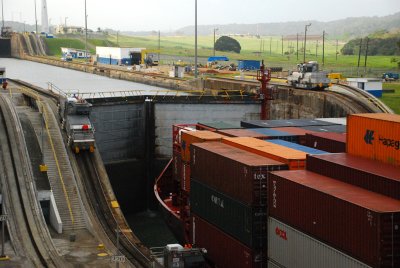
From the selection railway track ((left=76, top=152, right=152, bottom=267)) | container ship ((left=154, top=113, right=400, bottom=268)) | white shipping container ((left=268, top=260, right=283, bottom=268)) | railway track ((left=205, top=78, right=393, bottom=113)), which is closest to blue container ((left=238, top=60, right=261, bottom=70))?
railway track ((left=205, top=78, right=393, bottom=113))

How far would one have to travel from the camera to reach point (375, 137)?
35344 millimetres

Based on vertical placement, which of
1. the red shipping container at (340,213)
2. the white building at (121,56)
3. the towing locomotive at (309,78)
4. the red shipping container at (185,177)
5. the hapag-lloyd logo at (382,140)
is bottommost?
the red shipping container at (185,177)

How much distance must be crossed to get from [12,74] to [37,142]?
7920 cm

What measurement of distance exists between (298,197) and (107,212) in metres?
26.8

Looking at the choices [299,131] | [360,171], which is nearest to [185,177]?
[299,131]

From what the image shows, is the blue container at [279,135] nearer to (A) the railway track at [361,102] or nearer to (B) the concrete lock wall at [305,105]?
(B) the concrete lock wall at [305,105]

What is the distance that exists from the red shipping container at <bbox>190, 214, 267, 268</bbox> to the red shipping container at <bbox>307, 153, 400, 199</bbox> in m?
5.79

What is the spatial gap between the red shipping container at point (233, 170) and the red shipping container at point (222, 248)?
8.90ft

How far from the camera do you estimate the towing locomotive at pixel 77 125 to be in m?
61.9

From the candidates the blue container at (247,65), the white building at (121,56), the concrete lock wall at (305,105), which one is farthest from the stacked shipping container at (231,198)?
the white building at (121,56)

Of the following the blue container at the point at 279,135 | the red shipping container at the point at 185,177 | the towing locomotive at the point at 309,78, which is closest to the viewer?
the blue container at the point at 279,135

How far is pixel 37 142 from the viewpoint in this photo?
63.2 meters

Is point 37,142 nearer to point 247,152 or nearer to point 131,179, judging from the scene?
point 131,179

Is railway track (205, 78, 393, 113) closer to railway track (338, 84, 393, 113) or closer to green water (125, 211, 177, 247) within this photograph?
railway track (338, 84, 393, 113)
